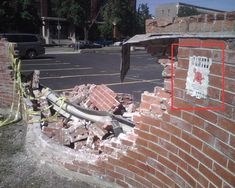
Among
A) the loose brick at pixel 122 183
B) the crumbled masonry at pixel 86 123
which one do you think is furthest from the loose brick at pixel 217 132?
the crumbled masonry at pixel 86 123

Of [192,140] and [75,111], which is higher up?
[192,140]

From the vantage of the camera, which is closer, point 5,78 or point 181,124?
point 181,124

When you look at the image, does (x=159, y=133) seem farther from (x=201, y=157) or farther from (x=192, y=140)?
(x=201, y=157)

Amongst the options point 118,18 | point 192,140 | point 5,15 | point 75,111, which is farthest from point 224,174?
point 118,18

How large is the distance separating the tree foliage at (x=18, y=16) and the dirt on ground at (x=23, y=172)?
37317mm

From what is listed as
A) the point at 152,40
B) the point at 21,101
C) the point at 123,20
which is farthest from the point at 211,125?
the point at 123,20

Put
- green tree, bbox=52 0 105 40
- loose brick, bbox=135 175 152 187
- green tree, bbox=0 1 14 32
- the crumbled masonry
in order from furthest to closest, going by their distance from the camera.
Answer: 1. green tree, bbox=52 0 105 40
2. green tree, bbox=0 1 14 32
3. the crumbled masonry
4. loose brick, bbox=135 175 152 187

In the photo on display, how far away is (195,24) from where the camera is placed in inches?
116

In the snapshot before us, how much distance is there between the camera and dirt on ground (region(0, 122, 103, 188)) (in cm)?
416

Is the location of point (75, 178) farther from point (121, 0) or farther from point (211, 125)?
point (121, 0)

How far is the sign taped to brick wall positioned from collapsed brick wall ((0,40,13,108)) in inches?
218

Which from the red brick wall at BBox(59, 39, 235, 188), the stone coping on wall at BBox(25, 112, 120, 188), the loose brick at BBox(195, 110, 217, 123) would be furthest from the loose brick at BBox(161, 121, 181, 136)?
the stone coping on wall at BBox(25, 112, 120, 188)

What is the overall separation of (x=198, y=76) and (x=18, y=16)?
43069 millimetres

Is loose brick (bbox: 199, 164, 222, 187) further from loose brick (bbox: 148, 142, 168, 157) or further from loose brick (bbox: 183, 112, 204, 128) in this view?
loose brick (bbox: 148, 142, 168, 157)
